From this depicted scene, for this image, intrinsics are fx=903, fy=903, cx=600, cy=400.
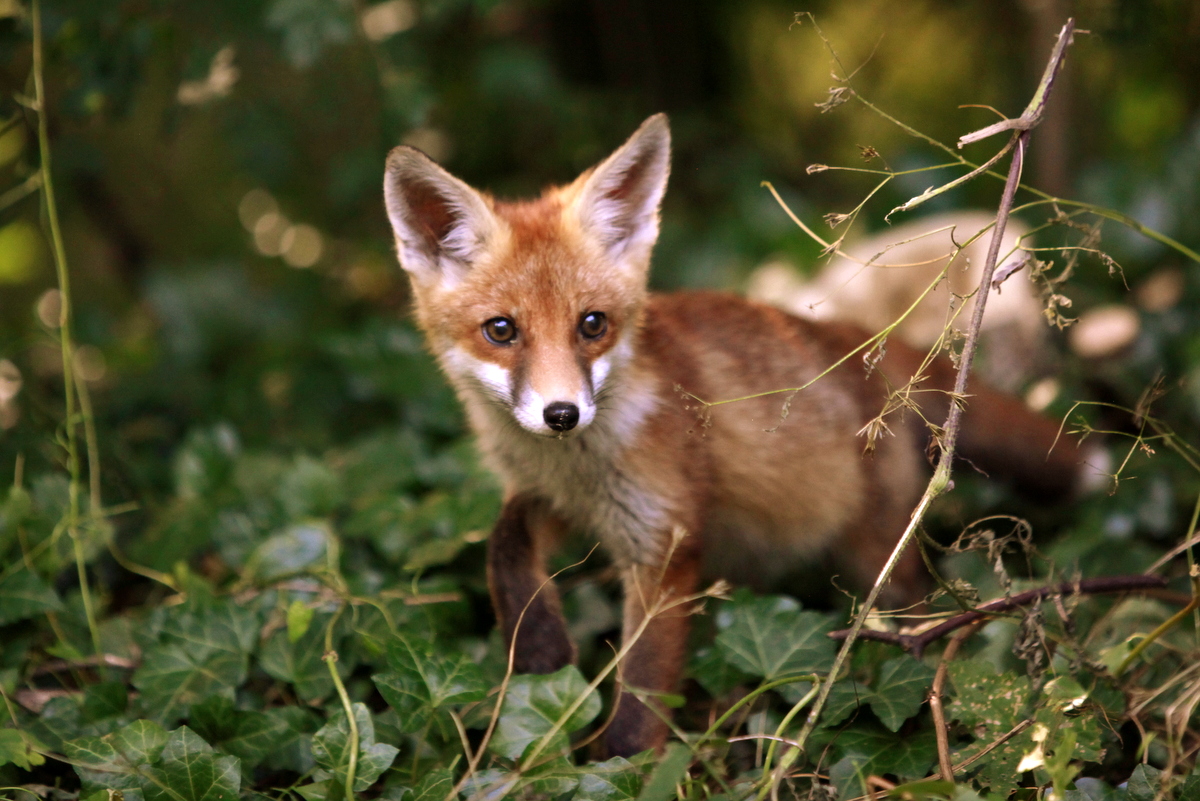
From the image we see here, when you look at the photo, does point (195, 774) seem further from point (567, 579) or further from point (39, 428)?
point (39, 428)

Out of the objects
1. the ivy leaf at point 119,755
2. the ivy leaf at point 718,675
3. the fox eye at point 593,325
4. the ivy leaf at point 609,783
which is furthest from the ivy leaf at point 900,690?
the ivy leaf at point 119,755

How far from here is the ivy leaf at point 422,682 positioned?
2.09 metres

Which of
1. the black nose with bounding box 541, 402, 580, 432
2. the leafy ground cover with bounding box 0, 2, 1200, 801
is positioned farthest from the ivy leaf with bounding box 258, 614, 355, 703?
the black nose with bounding box 541, 402, 580, 432

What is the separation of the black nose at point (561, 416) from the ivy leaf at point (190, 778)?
1.03 m

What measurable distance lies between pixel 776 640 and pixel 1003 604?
54 centimetres

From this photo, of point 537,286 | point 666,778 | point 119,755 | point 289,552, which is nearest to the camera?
point 666,778

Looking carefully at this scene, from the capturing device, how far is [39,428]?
313 cm

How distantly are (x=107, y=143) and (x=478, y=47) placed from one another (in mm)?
2321

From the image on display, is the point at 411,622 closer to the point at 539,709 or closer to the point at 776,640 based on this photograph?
the point at 539,709

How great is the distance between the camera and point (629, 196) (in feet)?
8.59

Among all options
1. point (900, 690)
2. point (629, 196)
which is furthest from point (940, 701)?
point (629, 196)

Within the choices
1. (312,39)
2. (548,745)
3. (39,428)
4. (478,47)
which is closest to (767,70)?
(478,47)

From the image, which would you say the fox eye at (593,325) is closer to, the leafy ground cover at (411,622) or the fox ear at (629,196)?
the fox ear at (629,196)

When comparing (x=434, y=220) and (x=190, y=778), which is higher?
(x=434, y=220)
